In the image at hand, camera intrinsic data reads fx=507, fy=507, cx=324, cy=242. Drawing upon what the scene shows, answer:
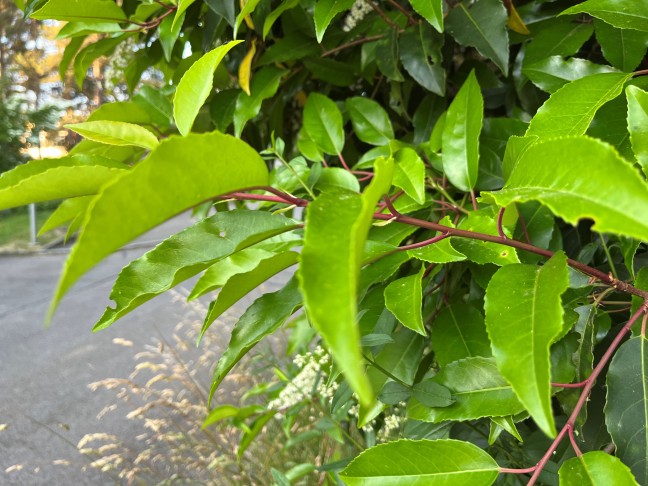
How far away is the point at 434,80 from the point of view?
0.50 m

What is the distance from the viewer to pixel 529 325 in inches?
9.7

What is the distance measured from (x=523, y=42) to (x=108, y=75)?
2.15 ft

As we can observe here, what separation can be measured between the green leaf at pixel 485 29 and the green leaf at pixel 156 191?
32 cm

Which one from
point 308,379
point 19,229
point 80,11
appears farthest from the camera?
point 19,229

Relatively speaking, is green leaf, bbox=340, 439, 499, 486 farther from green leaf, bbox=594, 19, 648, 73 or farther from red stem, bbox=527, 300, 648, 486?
green leaf, bbox=594, 19, 648, 73

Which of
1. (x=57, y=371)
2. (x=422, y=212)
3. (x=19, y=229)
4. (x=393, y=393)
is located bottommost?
(x=19, y=229)

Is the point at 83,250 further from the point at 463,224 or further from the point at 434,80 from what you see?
the point at 434,80

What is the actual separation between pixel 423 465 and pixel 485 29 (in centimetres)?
37

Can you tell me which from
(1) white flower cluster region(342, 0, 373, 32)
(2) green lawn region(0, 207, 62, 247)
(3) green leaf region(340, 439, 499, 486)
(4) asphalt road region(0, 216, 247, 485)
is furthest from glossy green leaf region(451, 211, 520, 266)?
(2) green lawn region(0, 207, 62, 247)

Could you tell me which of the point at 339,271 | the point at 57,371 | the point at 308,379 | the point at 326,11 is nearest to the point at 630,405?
the point at 339,271

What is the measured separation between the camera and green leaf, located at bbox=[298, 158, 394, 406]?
140 mm

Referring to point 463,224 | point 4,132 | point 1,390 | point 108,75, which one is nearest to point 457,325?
point 463,224

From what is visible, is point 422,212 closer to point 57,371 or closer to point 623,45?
point 623,45

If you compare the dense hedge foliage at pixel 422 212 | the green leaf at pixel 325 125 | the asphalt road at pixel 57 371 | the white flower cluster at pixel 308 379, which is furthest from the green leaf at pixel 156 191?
the asphalt road at pixel 57 371
